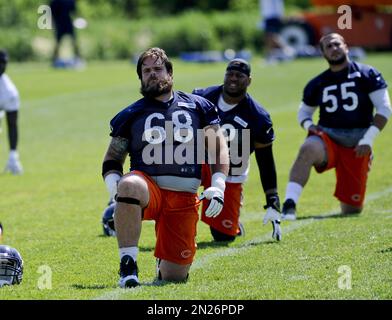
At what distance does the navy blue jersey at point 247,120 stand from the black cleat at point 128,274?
2.24 metres

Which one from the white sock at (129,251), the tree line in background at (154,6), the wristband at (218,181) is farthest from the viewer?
the tree line in background at (154,6)

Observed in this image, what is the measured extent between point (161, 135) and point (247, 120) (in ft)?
6.06

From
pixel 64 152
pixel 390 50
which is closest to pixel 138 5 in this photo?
pixel 390 50

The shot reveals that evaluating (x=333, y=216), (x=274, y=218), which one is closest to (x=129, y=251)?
(x=274, y=218)

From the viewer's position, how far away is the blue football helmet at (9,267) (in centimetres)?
661

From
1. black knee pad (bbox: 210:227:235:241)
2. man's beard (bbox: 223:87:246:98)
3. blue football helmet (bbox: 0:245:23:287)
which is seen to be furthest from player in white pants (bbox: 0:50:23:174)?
blue football helmet (bbox: 0:245:23:287)

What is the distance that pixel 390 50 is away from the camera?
1325 inches

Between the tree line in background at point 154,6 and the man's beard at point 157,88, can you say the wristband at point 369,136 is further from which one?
the tree line in background at point 154,6

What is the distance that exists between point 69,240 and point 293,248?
6.34 ft

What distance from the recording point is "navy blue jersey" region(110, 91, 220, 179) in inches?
266

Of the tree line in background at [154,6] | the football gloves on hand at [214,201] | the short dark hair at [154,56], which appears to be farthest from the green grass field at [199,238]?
the tree line in background at [154,6]

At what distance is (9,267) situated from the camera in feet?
21.8

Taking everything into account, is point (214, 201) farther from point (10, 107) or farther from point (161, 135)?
point (10, 107)

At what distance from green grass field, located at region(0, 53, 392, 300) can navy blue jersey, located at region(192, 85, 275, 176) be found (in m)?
0.81
